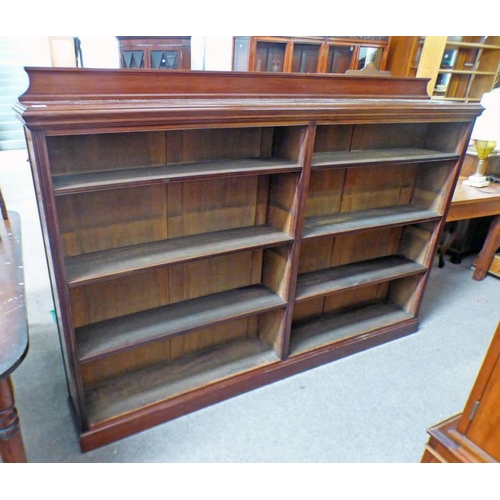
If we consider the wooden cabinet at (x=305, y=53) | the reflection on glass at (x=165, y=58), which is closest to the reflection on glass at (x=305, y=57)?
the wooden cabinet at (x=305, y=53)

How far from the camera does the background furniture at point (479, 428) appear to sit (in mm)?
914

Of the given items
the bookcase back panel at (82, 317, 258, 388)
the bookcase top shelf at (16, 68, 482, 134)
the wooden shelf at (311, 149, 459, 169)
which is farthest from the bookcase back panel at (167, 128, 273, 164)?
the bookcase back panel at (82, 317, 258, 388)

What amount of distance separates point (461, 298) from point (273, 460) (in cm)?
201

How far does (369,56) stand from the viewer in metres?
5.30

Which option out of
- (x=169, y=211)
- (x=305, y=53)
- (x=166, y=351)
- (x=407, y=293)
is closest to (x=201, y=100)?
(x=169, y=211)

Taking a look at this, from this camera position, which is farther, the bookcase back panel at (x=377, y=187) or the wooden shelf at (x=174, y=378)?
the bookcase back panel at (x=377, y=187)

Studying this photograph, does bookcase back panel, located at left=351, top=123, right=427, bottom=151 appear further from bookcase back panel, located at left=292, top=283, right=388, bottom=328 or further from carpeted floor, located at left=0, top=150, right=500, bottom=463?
carpeted floor, located at left=0, top=150, right=500, bottom=463

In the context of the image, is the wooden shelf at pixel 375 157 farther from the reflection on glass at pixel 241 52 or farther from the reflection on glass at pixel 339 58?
the reflection on glass at pixel 339 58

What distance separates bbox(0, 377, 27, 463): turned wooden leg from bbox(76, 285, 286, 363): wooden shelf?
0.39m

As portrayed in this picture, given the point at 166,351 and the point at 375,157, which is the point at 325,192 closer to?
the point at 375,157

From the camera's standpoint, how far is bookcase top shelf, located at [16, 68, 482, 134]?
1.19 metres

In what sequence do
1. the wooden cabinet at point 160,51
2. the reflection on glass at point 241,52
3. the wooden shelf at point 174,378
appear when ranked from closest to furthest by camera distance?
the wooden shelf at point 174,378, the reflection on glass at point 241,52, the wooden cabinet at point 160,51

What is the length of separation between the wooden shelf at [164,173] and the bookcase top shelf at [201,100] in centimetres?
17
